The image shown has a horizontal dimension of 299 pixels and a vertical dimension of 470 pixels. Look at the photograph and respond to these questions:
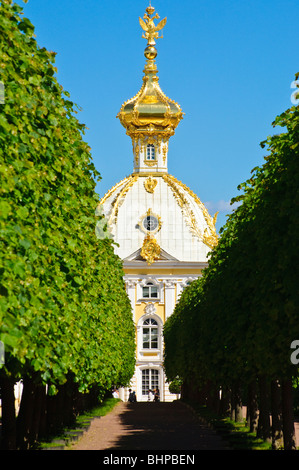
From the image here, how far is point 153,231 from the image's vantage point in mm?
96750

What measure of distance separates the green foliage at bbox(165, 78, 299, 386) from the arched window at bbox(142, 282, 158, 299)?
65.2 m

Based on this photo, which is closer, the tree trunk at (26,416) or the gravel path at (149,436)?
the tree trunk at (26,416)

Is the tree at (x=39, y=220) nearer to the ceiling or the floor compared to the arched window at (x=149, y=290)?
nearer to the floor

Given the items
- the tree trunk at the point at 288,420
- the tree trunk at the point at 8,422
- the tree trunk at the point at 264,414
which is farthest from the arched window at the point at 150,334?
the tree trunk at the point at 8,422

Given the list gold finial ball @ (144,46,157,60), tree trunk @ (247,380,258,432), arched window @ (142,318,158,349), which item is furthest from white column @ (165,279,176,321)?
tree trunk @ (247,380,258,432)

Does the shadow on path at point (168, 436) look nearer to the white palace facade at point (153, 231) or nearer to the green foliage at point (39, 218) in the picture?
the green foliage at point (39, 218)

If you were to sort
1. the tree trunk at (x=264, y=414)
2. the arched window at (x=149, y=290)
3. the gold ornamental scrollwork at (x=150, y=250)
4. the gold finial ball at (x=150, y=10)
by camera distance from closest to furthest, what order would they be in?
1. the tree trunk at (x=264, y=414)
2. the gold ornamental scrollwork at (x=150, y=250)
3. the arched window at (x=149, y=290)
4. the gold finial ball at (x=150, y=10)

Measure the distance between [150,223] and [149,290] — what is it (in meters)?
7.78

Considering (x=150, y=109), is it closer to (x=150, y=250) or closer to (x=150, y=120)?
(x=150, y=120)

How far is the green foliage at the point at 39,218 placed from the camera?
43.8 feet

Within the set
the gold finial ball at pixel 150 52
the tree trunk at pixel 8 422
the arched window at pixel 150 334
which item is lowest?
the tree trunk at pixel 8 422

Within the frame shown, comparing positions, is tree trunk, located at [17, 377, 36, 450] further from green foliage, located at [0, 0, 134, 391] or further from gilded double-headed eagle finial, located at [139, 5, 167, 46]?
gilded double-headed eagle finial, located at [139, 5, 167, 46]

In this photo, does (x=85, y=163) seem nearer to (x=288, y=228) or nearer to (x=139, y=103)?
(x=288, y=228)

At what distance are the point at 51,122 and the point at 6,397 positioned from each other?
21.5 ft
